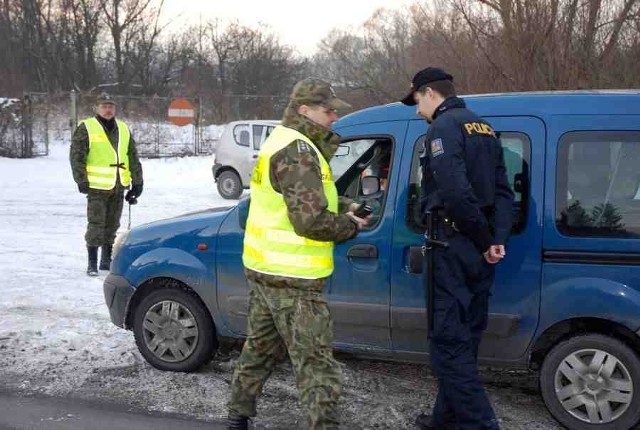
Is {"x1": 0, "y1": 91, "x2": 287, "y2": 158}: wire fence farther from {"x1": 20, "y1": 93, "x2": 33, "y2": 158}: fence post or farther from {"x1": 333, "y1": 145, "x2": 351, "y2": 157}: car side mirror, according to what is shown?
{"x1": 333, "y1": 145, "x2": 351, "y2": 157}: car side mirror

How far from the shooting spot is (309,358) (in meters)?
3.33

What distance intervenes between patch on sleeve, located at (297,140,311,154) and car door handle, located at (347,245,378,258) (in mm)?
1135

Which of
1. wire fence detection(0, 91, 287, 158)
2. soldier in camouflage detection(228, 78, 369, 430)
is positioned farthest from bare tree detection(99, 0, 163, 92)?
soldier in camouflage detection(228, 78, 369, 430)

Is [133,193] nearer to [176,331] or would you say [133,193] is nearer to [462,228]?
[176,331]

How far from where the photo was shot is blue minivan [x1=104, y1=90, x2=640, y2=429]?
Result: 377 cm

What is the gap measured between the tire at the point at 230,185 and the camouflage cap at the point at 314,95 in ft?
39.9

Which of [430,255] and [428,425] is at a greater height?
[430,255]

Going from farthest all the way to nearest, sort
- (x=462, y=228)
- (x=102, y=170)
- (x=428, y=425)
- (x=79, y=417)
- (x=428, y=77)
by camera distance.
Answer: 1. (x=102, y=170)
2. (x=79, y=417)
3. (x=428, y=425)
4. (x=428, y=77)
5. (x=462, y=228)

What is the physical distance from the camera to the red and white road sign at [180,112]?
25.8 metres

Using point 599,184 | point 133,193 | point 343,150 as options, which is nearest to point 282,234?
point 343,150

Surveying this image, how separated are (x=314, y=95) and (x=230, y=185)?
40.5ft

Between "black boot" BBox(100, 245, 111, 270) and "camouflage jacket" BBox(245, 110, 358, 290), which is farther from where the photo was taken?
"black boot" BBox(100, 245, 111, 270)

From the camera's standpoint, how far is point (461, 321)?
3543 mm

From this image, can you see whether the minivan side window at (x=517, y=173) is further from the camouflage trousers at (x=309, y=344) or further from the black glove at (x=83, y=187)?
the black glove at (x=83, y=187)
